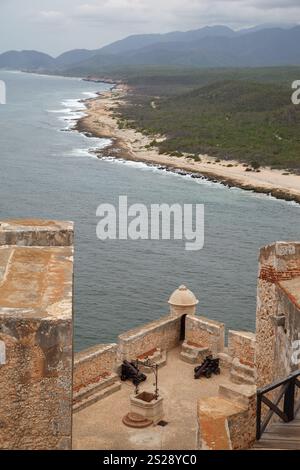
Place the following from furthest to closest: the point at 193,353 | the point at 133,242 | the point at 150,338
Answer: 1. the point at 133,242
2. the point at 193,353
3. the point at 150,338

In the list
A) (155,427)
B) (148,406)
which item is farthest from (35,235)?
(155,427)

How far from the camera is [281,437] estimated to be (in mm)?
8039

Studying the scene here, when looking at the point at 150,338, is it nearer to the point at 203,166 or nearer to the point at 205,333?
the point at 205,333

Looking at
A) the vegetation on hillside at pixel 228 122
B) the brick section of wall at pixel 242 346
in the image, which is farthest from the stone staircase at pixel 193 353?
the vegetation on hillside at pixel 228 122

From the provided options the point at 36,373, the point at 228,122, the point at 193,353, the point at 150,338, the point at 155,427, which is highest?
the point at 228,122

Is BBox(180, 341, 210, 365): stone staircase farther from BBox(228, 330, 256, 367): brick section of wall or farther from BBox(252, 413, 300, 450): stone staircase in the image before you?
BBox(252, 413, 300, 450): stone staircase

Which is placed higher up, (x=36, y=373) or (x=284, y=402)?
(x=36, y=373)

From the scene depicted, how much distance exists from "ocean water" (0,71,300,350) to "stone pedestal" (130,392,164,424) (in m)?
8.55

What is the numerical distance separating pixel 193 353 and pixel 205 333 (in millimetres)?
633

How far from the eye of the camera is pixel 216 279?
29469 mm

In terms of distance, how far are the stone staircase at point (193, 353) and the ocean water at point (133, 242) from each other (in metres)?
6.22

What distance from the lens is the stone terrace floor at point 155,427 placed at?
12453 mm

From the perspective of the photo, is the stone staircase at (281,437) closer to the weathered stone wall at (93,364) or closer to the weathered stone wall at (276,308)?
the weathered stone wall at (276,308)
